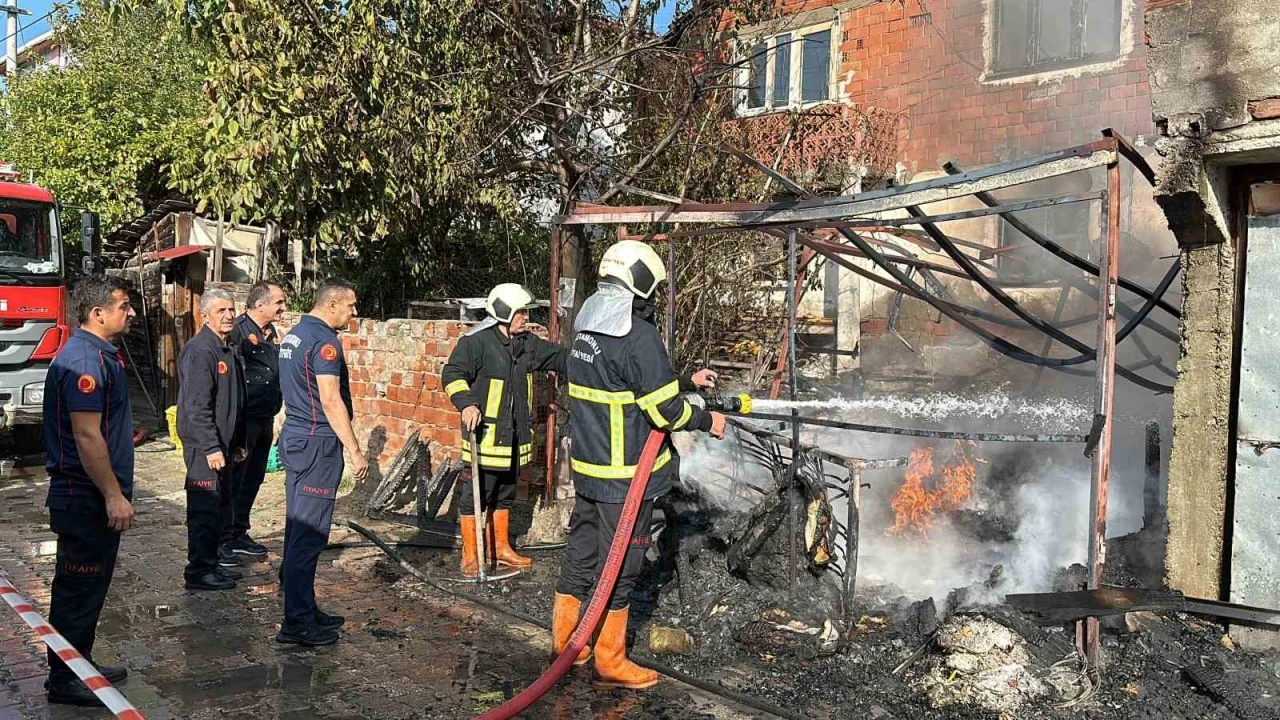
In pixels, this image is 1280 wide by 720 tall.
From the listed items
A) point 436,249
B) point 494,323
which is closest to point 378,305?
point 436,249

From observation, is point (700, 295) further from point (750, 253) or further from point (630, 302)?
point (630, 302)

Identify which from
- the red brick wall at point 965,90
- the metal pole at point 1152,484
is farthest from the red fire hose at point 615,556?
the red brick wall at point 965,90

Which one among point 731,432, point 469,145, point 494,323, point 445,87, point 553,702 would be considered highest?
point 445,87

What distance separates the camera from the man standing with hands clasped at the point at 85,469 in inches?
165

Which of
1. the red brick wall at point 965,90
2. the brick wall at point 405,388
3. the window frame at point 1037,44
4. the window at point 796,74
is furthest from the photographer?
the window at point 796,74

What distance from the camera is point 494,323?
21.5 feet

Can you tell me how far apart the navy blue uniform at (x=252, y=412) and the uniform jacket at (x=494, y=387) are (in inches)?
66.6

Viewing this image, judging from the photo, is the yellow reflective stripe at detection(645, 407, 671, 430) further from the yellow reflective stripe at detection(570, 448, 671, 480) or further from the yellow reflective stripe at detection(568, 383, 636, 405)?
the yellow reflective stripe at detection(570, 448, 671, 480)

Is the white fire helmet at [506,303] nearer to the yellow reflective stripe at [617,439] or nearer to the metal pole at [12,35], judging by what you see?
the yellow reflective stripe at [617,439]

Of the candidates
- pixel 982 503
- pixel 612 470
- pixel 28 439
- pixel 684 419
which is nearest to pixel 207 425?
pixel 612 470

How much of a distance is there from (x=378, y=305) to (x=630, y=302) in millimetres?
8630

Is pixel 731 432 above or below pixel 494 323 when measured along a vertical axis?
below

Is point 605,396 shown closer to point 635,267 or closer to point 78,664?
point 635,267

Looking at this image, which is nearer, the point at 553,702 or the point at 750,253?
the point at 553,702
